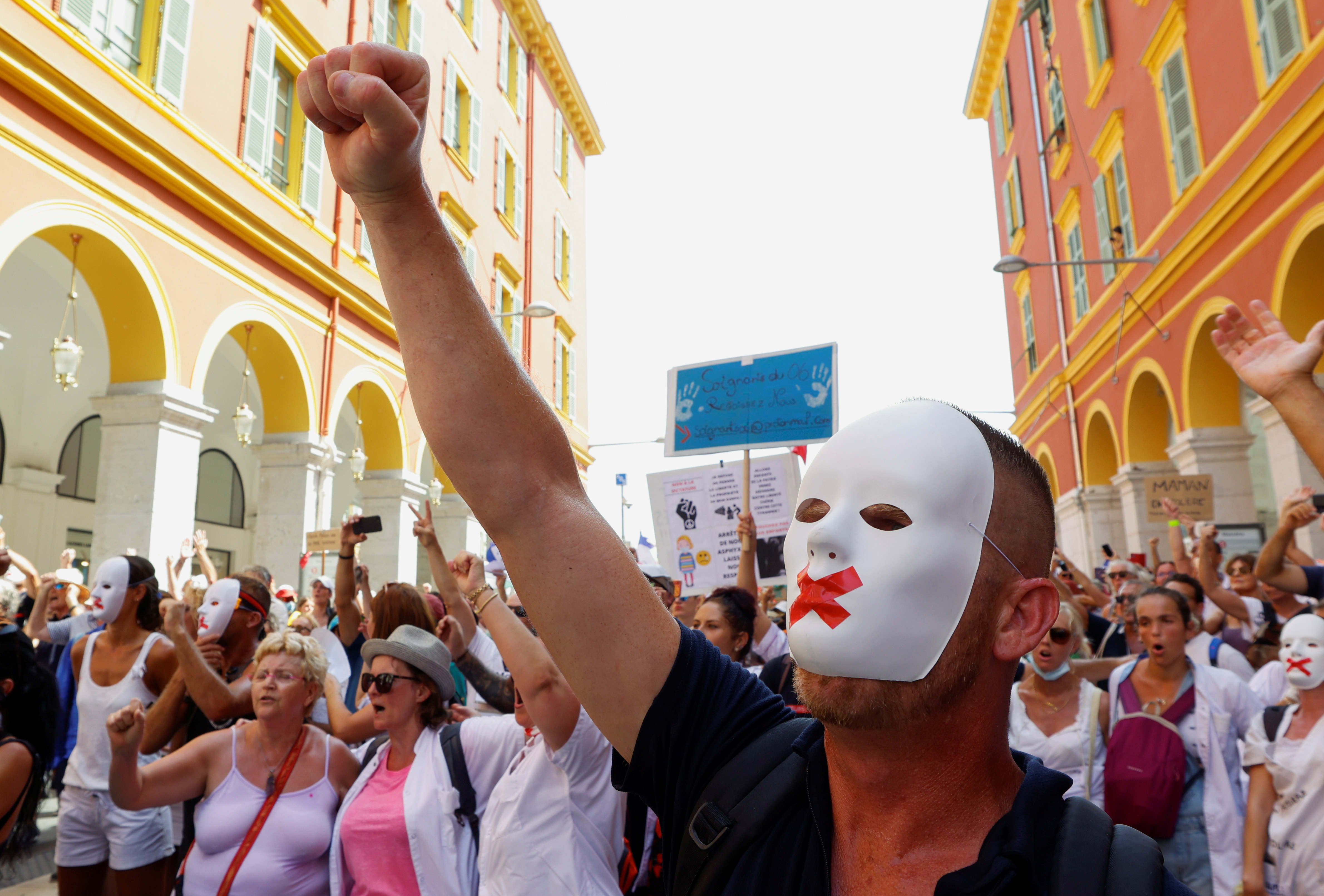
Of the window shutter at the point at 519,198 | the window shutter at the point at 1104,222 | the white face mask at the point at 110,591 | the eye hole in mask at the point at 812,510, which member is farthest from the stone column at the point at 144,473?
the window shutter at the point at 1104,222

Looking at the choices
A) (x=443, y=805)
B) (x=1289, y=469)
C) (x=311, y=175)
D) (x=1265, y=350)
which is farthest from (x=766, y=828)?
(x=311, y=175)

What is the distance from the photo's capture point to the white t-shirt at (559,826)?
2.94m

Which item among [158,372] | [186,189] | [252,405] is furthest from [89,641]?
[252,405]

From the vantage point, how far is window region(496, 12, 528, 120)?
22.6m

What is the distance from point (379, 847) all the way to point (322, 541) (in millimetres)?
7309

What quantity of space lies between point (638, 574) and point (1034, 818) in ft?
2.08

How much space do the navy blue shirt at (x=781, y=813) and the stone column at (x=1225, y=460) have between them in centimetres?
1335

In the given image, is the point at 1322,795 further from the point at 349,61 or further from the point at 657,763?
the point at 349,61

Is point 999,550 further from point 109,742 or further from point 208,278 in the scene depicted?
point 208,278

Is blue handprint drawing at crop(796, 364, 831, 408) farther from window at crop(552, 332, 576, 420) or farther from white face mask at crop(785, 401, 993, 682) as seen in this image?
window at crop(552, 332, 576, 420)

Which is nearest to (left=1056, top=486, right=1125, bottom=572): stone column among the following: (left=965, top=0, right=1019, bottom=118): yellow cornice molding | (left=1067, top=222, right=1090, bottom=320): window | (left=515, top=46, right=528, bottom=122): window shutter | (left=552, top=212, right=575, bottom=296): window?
(left=1067, top=222, right=1090, bottom=320): window

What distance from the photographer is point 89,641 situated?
490 cm

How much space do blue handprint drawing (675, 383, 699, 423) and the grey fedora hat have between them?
10.5 ft

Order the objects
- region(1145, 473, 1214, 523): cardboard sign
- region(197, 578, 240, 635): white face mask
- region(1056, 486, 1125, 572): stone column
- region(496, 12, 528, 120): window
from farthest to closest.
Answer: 1. region(496, 12, 528, 120): window
2. region(1056, 486, 1125, 572): stone column
3. region(1145, 473, 1214, 523): cardboard sign
4. region(197, 578, 240, 635): white face mask
